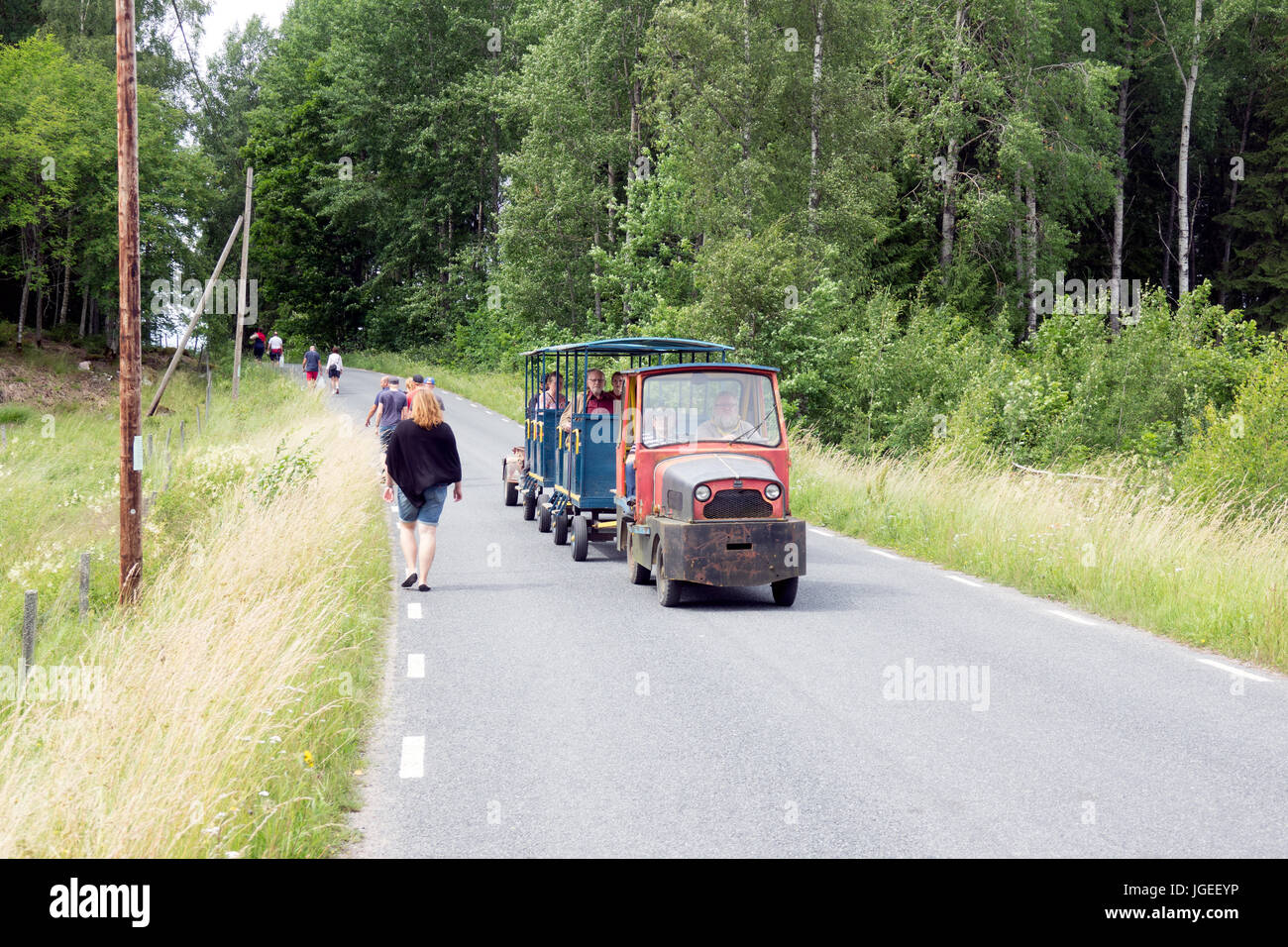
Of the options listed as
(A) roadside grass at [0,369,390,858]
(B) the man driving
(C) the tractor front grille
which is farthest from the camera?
(B) the man driving

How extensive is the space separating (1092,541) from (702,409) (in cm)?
445

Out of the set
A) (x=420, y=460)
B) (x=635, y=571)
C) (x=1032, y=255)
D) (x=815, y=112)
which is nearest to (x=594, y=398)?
(x=635, y=571)

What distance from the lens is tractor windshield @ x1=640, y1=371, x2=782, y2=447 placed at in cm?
1311

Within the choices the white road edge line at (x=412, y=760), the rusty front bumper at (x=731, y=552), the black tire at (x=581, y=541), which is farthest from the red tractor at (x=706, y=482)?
the white road edge line at (x=412, y=760)

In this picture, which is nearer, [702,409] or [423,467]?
[423,467]

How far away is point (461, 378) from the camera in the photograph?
173ft

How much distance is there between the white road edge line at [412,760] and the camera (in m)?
6.59

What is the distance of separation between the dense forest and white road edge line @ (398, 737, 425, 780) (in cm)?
1336

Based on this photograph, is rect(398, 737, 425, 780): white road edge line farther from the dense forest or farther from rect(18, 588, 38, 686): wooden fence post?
the dense forest

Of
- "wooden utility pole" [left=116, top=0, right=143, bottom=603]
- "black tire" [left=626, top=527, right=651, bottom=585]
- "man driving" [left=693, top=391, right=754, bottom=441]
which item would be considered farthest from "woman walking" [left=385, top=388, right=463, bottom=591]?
"man driving" [left=693, top=391, right=754, bottom=441]

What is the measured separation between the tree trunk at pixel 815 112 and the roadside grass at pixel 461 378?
1094 centimetres

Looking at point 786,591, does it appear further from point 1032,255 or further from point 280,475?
point 1032,255

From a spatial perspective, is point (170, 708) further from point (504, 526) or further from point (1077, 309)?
point (1077, 309)
